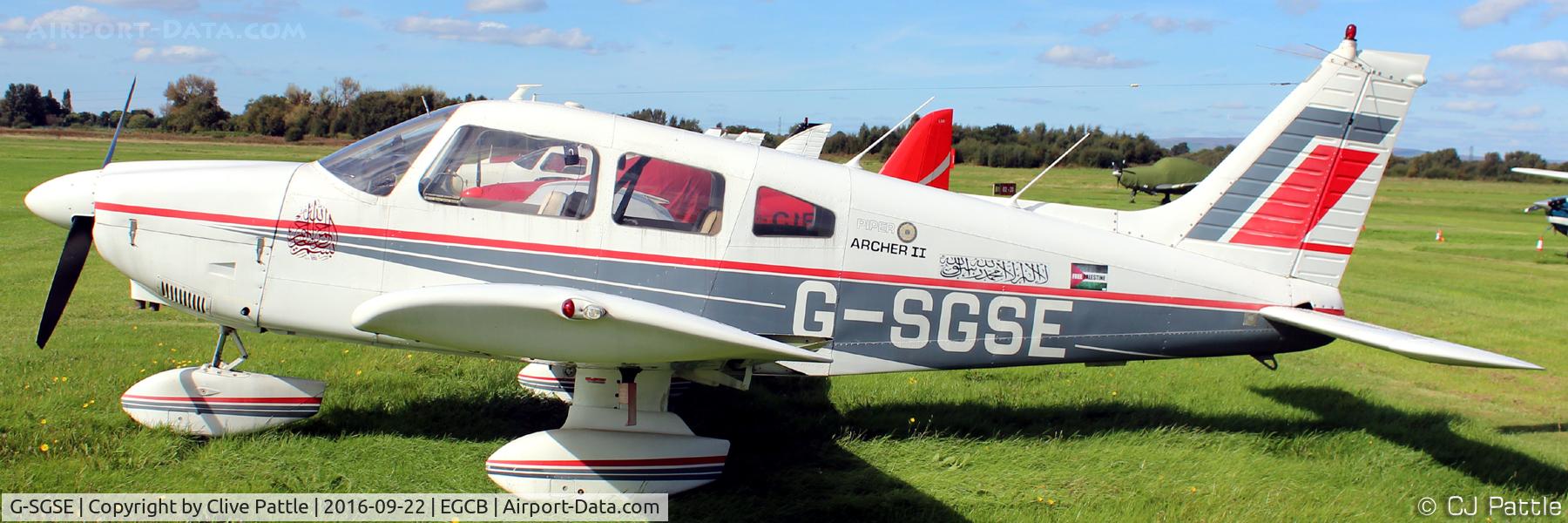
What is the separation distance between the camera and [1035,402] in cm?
774

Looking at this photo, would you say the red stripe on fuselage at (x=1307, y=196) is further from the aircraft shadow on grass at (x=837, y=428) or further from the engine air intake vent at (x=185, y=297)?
the engine air intake vent at (x=185, y=297)

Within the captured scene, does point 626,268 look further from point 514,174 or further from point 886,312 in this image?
point 886,312

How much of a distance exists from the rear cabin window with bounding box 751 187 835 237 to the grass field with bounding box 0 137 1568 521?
1.49 meters

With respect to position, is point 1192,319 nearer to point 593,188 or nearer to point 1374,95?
point 1374,95

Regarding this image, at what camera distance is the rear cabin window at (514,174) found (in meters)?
5.34

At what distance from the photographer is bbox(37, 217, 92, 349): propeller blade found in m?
5.45

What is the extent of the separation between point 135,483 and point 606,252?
2.69 meters

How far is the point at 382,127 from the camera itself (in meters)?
45.1

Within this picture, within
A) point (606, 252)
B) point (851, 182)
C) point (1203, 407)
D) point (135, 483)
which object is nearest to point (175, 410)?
point (135, 483)

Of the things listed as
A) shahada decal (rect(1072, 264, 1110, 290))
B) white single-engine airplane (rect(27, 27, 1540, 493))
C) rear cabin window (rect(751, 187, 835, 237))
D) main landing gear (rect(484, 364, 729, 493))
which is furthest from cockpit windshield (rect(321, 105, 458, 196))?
shahada decal (rect(1072, 264, 1110, 290))

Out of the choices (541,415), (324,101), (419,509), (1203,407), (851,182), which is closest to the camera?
(419,509)

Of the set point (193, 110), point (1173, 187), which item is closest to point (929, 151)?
point (1173, 187)

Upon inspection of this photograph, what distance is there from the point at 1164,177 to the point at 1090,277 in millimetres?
35896

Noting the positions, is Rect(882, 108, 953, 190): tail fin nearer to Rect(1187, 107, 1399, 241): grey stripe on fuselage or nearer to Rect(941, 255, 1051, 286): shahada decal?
Rect(1187, 107, 1399, 241): grey stripe on fuselage
